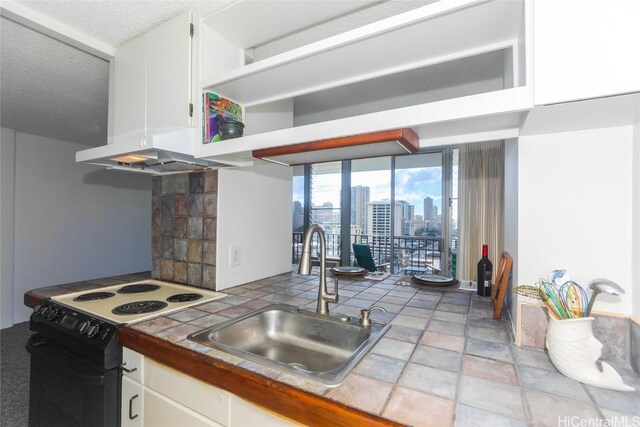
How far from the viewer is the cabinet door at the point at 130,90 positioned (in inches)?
60.6

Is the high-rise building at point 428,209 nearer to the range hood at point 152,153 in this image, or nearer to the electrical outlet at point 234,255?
the electrical outlet at point 234,255

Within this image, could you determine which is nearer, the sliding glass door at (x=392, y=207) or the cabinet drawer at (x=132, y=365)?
the cabinet drawer at (x=132, y=365)

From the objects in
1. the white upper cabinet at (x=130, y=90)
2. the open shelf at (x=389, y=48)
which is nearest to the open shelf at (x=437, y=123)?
the open shelf at (x=389, y=48)

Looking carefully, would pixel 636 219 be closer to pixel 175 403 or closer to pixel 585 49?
pixel 585 49

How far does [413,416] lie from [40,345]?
5.84ft

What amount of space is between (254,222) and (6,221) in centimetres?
351

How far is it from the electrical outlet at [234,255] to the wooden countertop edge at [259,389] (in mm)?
697

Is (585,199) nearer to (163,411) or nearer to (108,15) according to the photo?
(163,411)

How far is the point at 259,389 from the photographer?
2.56ft

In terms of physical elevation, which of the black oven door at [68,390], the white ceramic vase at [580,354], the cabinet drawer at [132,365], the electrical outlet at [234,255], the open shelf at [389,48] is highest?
the open shelf at [389,48]

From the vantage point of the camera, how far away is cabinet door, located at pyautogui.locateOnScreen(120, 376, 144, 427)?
1131 mm

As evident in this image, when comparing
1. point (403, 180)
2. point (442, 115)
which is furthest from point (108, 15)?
point (403, 180)
